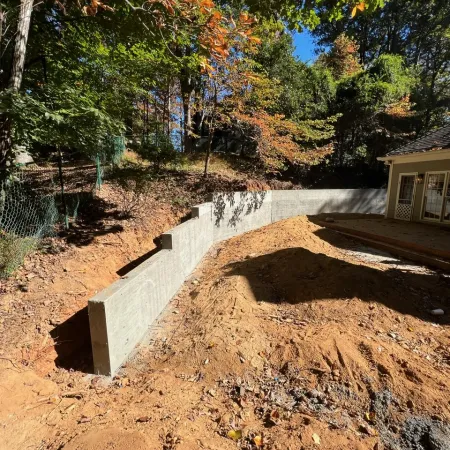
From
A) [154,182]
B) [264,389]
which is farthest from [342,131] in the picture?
[264,389]

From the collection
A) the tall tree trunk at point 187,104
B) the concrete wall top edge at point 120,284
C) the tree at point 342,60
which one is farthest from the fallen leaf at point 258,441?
the tree at point 342,60

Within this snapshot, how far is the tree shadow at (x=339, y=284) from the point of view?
4.22 metres

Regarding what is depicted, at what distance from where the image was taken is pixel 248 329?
3.63 metres

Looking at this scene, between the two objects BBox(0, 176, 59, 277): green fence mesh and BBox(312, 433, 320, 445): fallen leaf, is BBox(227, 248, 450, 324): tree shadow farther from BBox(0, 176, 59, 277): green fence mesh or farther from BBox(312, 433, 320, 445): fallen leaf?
BBox(0, 176, 59, 277): green fence mesh

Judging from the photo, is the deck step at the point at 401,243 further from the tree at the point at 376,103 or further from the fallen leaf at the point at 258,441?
the tree at the point at 376,103

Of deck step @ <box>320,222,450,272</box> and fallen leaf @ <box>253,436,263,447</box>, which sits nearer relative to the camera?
fallen leaf @ <box>253,436,263,447</box>

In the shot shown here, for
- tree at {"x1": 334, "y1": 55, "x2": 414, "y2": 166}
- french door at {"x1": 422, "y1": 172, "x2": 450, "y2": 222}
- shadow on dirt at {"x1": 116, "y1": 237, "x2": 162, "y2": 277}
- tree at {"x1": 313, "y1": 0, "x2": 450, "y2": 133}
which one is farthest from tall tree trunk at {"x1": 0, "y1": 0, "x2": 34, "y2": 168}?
tree at {"x1": 313, "y1": 0, "x2": 450, "y2": 133}

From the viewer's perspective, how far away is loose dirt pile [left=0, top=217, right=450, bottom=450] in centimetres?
227

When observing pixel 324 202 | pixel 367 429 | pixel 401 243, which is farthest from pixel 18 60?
pixel 324 202

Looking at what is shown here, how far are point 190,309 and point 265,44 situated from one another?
45.6ft

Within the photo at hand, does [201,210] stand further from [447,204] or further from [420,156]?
[420,156]

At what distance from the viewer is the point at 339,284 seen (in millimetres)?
4520

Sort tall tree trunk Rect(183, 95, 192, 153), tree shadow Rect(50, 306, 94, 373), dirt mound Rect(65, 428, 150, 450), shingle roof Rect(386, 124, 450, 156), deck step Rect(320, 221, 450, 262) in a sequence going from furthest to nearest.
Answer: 1. tall tree trunk Rect(183, 95, 192, 153)
2. shingle roof Rect(386, 124, 450, 156)
3. deck step Rect(320, 221, 450, 262)
4. tree shadow Rect(50, 306, 94, 373)
5. dirt mound Rect(65, 428, 150, 450)

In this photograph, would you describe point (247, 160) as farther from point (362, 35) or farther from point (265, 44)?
point (362, 35)
